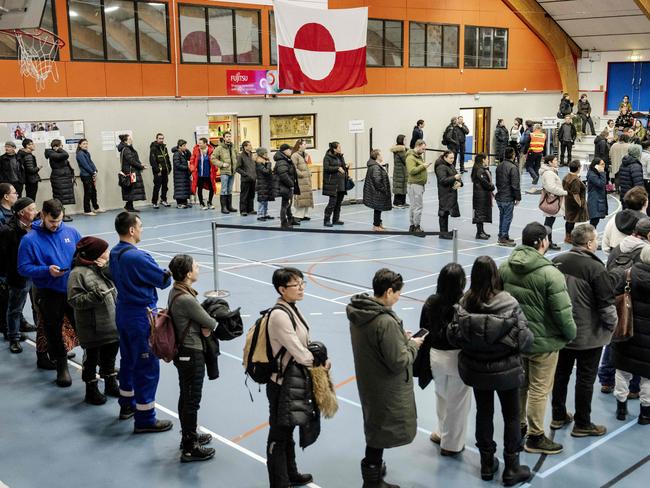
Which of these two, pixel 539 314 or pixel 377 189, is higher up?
pixel 377 189

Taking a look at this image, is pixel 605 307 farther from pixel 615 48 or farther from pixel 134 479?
pixel 615 48

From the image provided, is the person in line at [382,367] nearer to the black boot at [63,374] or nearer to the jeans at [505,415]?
the jeans at [505,415]

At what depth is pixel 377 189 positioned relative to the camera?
14648 mm

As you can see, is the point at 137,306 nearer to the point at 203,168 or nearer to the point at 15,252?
the point at 15,252

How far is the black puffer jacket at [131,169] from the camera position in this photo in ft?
57.3

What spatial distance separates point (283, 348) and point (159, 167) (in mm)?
14405

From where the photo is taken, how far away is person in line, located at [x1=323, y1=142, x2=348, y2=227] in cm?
1533

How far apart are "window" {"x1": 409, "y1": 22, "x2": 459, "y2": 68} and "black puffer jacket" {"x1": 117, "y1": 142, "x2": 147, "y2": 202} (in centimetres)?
1171

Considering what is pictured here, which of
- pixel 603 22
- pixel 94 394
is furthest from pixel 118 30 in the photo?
pixel 603 22

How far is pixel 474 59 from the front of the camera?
27828 mm

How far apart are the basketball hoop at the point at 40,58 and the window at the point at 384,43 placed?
10626 mm

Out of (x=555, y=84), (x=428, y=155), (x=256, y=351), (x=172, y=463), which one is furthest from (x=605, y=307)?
(x=555, y=84)

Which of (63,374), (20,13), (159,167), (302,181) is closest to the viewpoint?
(63,374)

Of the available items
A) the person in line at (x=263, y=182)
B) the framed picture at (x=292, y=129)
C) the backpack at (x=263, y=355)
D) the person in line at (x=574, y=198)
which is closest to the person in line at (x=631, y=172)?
the person in line at (x=574, y=198)
